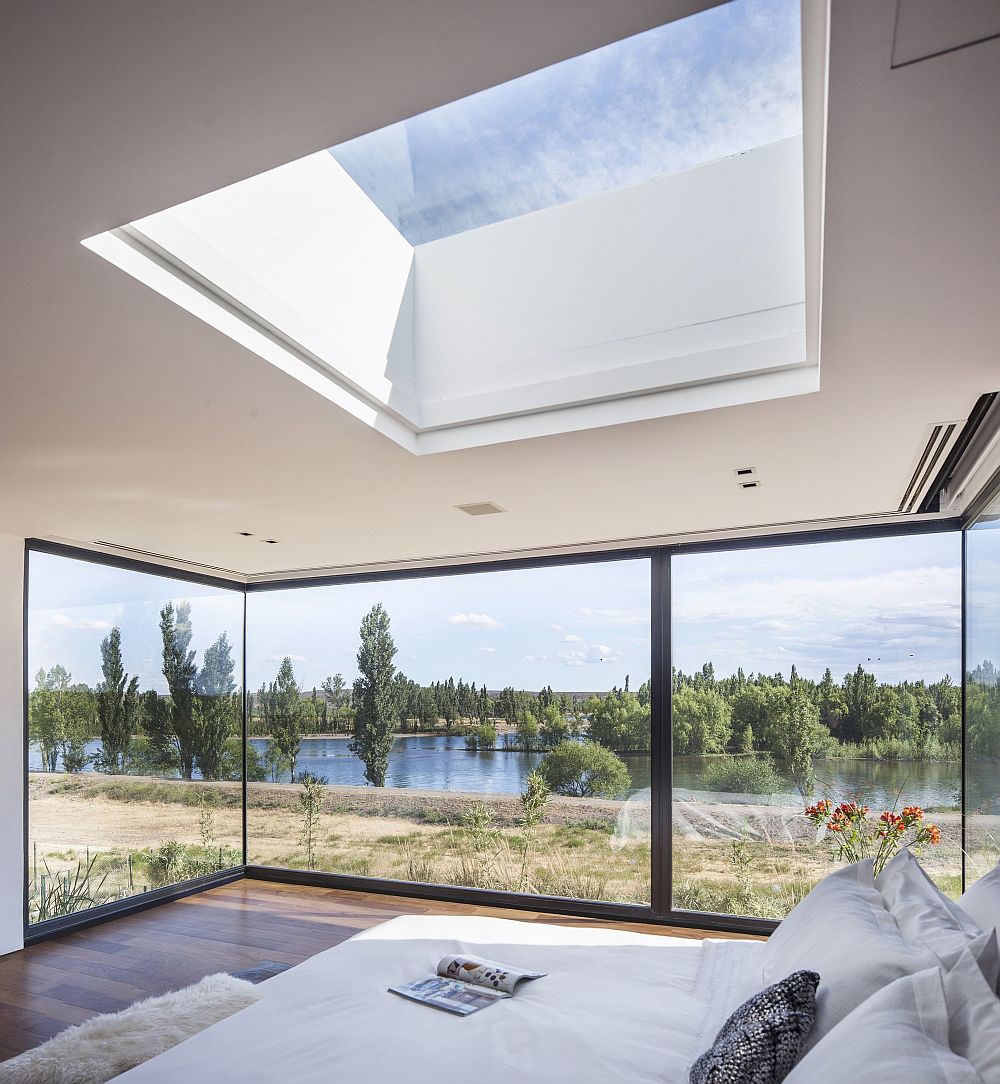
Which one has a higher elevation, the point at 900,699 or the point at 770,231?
the point at 770,231

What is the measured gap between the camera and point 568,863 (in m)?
5.73

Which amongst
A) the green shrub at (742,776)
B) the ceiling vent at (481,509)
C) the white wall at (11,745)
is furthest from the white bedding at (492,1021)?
the white wall at (11,745)

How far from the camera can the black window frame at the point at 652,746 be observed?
5.09 metres

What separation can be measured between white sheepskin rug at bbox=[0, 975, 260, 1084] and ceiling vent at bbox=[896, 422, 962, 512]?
11.2 feet

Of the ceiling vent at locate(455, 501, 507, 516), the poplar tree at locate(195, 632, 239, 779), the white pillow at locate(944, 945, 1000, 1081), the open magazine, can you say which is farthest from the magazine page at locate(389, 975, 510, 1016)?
the poplar tree at locate(195, 632, 239, 779)

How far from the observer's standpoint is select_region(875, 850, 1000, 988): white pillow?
176 centimetres

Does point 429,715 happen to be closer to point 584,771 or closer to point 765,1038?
point 584,771

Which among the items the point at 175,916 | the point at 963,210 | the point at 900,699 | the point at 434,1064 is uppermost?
the point at 963,210

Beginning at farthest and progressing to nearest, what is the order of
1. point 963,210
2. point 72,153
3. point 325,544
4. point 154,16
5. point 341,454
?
point 325,544 → point 341,454 → point 963,210 → point 72,153 → point 154,16

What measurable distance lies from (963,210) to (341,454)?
7.64 ft

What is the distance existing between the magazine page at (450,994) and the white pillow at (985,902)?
133 centimetres

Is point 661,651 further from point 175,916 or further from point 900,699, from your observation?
point 175,916

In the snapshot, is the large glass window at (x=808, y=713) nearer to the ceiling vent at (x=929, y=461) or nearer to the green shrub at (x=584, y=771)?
the green shrub at (x=584, y=771)

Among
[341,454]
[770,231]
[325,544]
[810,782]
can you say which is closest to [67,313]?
[341,454]
